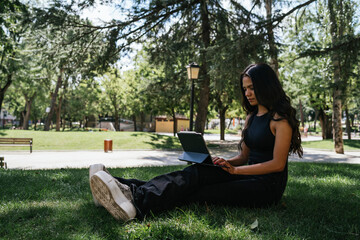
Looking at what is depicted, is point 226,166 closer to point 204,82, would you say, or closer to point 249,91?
point 249,91

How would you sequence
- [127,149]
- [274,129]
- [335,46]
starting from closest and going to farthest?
[274,129], [335,46], [127,149]

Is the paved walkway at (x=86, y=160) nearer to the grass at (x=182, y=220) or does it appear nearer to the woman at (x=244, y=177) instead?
the grass at (x=182, y=220)

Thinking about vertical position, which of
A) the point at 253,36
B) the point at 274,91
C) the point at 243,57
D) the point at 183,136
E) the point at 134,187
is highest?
the point at 253,36

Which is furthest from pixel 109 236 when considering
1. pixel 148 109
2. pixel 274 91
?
pixel 148 109

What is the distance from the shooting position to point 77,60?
10.1m

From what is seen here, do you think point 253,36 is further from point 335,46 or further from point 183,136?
point 183,136

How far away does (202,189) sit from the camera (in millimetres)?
2873

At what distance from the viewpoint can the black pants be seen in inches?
103

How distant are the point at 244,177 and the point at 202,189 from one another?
0.48 m

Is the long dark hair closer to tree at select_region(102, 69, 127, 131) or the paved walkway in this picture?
the paved walkway

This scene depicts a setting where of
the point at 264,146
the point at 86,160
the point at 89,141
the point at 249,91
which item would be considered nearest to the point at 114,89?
the point at 89,141

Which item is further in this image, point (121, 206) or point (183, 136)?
point (183, 136)

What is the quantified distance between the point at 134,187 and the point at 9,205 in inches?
57.3

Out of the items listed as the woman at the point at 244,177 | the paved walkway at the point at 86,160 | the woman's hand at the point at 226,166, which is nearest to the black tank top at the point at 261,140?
the woman at the point at 244,177
